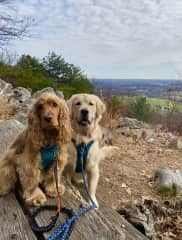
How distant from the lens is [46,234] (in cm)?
170

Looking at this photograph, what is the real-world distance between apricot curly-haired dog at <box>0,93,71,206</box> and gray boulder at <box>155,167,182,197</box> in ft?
8.77

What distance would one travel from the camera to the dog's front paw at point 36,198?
2068mm

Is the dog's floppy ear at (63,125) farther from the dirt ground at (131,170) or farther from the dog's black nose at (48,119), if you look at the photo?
the dirt ground at (131,170)

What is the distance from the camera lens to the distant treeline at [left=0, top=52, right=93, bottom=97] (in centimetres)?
1234

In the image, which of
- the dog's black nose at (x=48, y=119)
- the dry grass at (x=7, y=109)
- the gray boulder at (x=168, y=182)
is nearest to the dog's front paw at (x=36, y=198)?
the dog's black nose at (x=48, y=119)

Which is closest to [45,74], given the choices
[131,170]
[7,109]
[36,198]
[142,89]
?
[142,89]

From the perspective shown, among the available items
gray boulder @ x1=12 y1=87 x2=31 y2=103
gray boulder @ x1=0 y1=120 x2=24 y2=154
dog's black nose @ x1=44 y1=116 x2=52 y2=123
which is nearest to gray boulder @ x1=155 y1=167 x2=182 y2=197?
gray boulder @ x1=0 y1=120 x2=24 y2=154

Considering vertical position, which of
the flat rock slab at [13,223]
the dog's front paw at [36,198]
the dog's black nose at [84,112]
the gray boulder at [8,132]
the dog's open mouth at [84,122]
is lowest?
the flat rock slab at [13,223]

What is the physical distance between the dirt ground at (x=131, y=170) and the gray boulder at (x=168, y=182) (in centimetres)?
11

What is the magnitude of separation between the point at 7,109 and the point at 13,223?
5.93m

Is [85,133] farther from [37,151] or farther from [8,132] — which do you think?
[37,151]

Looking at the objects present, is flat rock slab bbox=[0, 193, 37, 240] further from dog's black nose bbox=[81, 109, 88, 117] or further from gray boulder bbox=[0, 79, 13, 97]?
gray boulder bbox=[0, 79, 13, 97]

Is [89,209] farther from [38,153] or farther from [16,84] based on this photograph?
[16,84]

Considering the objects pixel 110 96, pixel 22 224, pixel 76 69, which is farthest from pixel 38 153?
pixel 76 69
